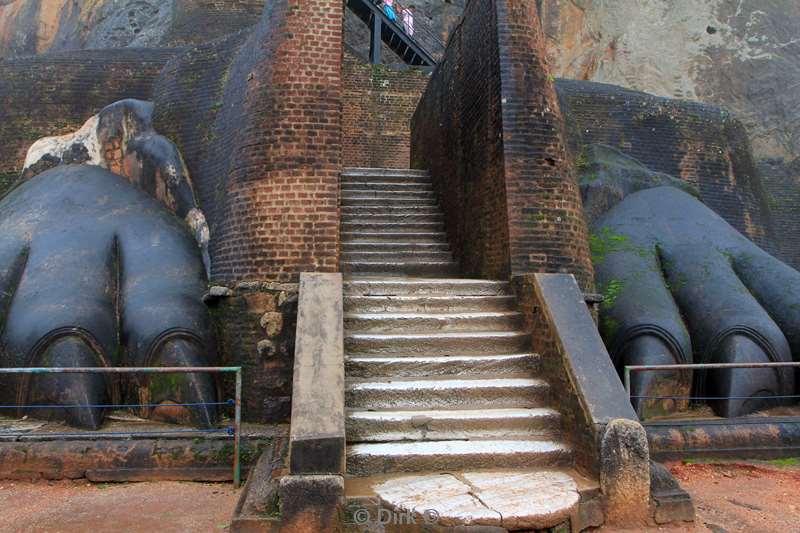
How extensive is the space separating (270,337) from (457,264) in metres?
2.92

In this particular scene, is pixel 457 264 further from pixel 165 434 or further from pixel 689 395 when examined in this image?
pixel 165 434

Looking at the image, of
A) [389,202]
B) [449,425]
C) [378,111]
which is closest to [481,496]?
[449,425]

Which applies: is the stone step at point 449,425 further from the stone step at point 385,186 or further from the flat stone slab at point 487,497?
the stone step at point 385,186

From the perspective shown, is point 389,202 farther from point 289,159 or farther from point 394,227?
point 289,159

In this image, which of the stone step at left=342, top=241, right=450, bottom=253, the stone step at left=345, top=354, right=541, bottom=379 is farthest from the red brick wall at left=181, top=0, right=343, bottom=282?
the stone step at left=342, top=241, right=450, bottom=253

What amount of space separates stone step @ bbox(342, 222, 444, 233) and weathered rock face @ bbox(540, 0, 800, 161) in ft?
52.3

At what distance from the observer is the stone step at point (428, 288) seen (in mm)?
5852

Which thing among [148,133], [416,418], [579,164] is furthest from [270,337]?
[579,164]

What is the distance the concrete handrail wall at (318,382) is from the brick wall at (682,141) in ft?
23.0

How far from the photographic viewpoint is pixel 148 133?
333 inches

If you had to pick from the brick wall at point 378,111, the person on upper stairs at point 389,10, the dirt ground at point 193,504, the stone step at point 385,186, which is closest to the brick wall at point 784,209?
the stone step at point 385,186

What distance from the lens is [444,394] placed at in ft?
15.5

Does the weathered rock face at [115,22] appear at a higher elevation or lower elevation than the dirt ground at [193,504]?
higher

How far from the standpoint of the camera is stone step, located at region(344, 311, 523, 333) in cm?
537
